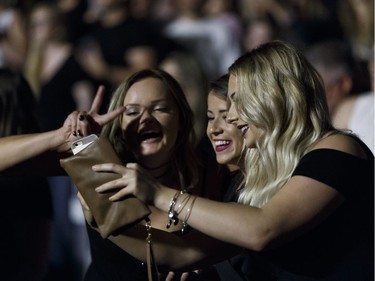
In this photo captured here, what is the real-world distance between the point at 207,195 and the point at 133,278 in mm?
392

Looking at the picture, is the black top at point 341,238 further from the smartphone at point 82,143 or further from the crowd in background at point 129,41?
the crowd in background at point 129,41

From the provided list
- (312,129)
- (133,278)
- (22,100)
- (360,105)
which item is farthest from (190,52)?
(312,129)

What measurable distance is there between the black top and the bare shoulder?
18mm

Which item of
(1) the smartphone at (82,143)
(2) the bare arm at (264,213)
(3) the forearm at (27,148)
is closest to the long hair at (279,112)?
(2) the bare arm at (264,213)

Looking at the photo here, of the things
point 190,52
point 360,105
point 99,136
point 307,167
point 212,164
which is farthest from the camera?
point 190,52

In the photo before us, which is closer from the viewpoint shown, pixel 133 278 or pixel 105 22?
pixel 133 278

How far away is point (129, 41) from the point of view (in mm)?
6996

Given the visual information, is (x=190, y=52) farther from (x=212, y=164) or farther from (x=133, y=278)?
(x=133, y=278)

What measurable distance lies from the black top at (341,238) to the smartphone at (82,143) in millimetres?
599

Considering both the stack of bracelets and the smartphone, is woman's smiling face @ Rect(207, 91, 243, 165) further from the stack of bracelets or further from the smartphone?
the stack of bracelets

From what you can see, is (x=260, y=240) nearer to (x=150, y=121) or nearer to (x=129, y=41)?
(x=150, y=121)

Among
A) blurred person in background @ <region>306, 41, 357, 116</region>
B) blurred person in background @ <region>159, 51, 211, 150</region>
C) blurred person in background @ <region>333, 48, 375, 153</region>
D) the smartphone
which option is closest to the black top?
the smartphone

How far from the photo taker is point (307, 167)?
2852mm

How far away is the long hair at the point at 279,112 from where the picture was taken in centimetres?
293
